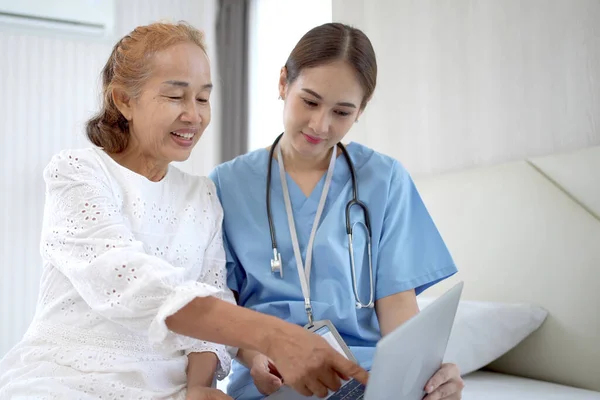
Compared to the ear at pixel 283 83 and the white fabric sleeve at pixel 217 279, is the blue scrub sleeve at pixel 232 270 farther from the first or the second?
the ear at pixel 283 83

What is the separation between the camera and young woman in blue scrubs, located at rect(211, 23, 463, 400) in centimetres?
142

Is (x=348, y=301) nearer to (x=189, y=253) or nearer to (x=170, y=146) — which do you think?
(x=189, y=253)

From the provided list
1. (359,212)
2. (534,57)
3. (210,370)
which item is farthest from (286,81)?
(534,57)

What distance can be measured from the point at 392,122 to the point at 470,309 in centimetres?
113

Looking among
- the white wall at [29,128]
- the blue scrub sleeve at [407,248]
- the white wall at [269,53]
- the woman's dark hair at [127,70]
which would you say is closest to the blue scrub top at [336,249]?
the blue scrub sleeve at [407,248]

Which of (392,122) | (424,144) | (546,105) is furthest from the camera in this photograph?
(392,122)

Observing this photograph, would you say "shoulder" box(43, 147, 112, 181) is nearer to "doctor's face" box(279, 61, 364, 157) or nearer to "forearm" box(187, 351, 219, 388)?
"forearm" box(187, 351, 219, 388)

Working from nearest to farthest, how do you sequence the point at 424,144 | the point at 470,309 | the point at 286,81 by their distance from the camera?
1. the point at 286,81
2. the point at 470,309
3. the point at 424,144

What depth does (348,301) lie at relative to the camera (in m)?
1.40

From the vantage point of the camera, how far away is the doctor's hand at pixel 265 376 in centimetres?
122

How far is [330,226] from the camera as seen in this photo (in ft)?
4.76

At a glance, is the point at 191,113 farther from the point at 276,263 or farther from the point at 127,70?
the point at 276,263

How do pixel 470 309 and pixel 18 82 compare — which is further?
pixel 18 82

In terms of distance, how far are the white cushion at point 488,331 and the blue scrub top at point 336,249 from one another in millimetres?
459
